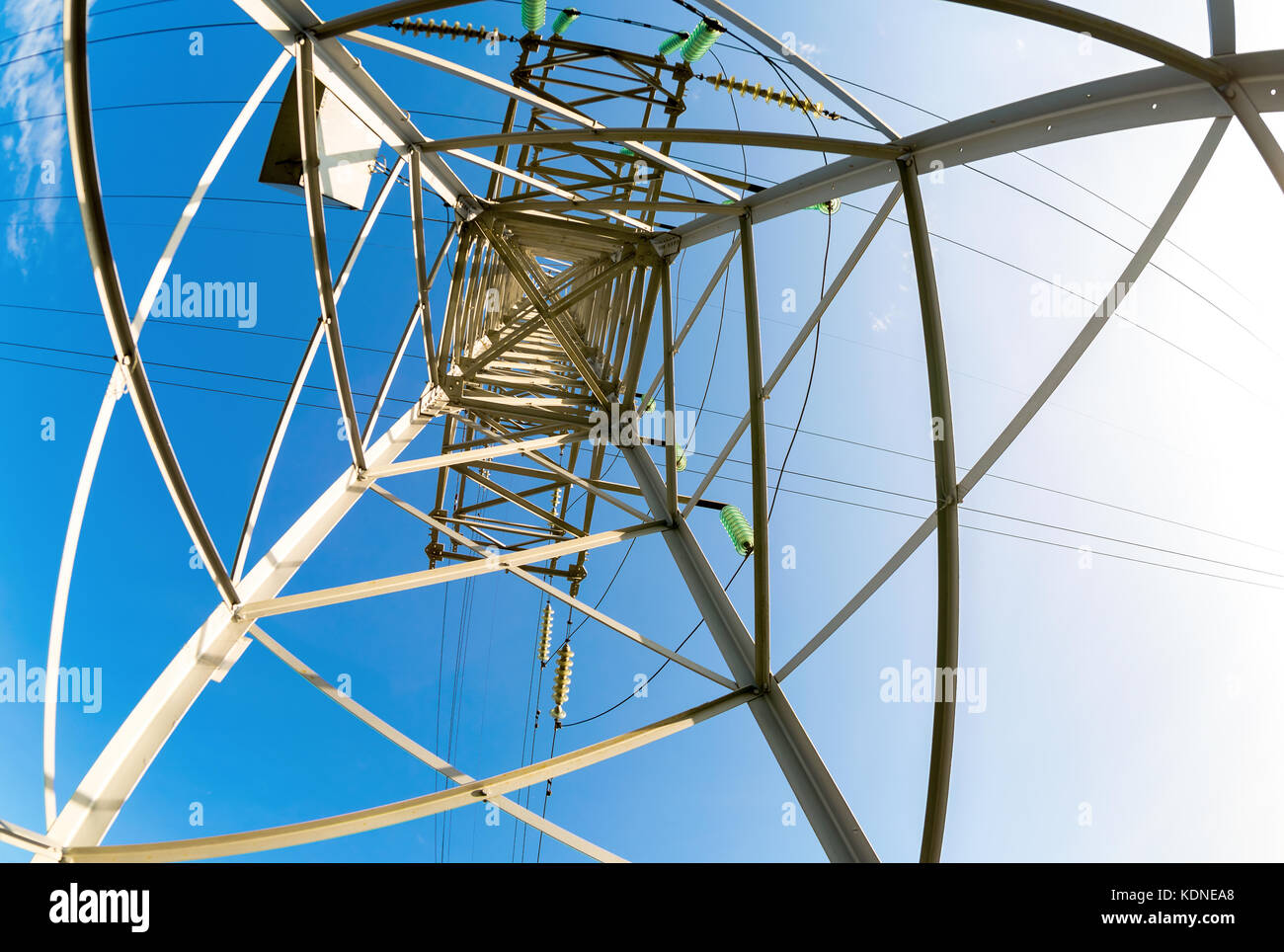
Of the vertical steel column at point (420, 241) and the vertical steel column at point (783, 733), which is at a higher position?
→ the vertical steel column at point (420, 241)

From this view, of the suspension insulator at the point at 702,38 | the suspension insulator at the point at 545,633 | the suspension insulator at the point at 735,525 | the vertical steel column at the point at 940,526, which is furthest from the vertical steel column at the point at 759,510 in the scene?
the suspension insulator at the point at 545,633

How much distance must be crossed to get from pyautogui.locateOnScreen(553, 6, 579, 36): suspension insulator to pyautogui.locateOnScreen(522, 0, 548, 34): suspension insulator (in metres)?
1.08

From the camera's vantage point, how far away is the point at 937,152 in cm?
394

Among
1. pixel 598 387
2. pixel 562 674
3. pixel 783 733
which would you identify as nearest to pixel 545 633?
pixel 562 674

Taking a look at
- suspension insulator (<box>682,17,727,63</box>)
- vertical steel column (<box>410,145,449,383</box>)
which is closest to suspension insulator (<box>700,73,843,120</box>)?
suspension insulator (<box>682,17,727,63</box>)

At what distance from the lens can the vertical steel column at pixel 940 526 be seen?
2967 mm

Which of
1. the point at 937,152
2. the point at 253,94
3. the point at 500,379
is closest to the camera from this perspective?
the point at 937,152

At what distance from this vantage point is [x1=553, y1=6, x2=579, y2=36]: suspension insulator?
372 inches

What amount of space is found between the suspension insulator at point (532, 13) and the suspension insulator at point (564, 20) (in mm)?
1081

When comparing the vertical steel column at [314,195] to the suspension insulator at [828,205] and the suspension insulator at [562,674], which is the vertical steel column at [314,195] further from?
the suspension insulator at [562,674]

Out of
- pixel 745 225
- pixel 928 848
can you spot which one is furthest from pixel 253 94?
pixel 928 848
